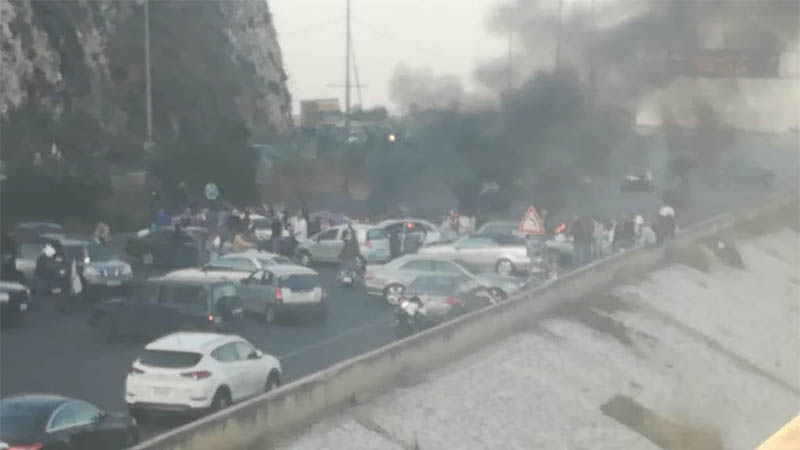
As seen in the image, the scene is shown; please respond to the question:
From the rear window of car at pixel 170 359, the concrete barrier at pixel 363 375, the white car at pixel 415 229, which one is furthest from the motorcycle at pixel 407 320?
the white car at pixel 415 229

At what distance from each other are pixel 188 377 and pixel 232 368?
74 centimetres

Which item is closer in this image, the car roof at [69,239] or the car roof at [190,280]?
the car roof at [190,280]

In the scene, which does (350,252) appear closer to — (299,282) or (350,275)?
(350,275)

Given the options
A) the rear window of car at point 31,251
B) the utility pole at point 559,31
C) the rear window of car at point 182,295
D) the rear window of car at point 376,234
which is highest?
the utility pole at point 559,31

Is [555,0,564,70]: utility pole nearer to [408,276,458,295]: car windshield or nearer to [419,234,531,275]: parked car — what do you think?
[419,234,531,275]: parked car

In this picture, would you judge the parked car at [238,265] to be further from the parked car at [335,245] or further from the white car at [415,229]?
the white car at [415,229]

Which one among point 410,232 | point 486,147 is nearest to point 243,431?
point 410,232

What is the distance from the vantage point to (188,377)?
16766 millimetres

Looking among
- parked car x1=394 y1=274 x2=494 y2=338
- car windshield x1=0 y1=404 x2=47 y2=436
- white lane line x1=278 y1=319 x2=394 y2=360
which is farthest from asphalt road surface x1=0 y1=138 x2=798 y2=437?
car windshield x1=0 y1=404 x2=47 y2=436

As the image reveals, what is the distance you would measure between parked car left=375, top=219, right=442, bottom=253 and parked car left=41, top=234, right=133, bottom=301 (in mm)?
9632

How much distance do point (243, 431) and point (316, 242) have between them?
2134cm

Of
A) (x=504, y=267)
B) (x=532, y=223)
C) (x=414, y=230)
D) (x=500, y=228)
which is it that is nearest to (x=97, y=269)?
(x=532, y=223)

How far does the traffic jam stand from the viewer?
55.0 feet

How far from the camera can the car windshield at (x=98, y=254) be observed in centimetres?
2906
